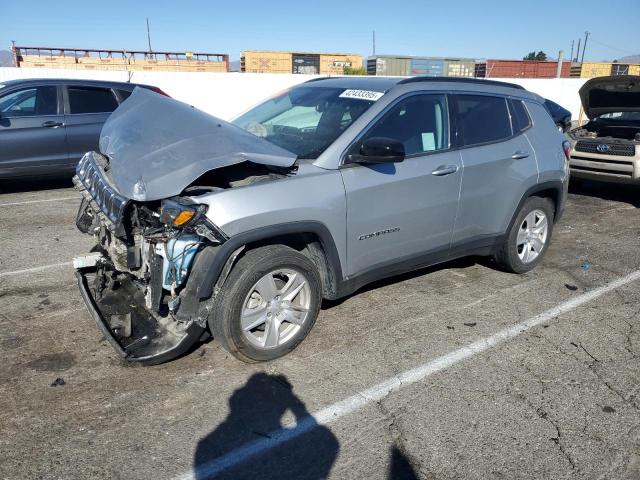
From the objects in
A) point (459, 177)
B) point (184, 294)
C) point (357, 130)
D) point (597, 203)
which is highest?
point (357, 130)

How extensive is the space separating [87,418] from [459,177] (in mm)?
3119

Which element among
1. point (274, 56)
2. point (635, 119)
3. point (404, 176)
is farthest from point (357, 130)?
point (274, 56)

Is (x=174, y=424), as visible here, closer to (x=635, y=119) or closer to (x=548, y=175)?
(x=548, y=175)

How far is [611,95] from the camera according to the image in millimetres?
8625

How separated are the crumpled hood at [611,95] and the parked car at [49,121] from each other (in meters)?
7.68

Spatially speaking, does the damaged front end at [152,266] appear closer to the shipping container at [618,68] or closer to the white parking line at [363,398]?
the white parking line at [363,398]

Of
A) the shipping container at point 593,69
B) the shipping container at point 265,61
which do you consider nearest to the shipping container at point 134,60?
the shipping container at point 265,61

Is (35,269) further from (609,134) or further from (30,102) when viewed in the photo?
(609,134)

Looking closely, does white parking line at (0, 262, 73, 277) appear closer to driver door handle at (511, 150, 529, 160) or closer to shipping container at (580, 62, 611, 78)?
driver door handle at (511, 150, 529, 160)

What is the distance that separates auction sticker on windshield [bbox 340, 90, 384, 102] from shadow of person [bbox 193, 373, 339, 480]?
220cm

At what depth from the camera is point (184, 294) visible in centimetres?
313

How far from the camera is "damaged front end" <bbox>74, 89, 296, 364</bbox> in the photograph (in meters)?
3.07

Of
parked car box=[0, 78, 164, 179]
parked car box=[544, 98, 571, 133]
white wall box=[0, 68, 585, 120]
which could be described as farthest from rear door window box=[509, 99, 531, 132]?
white wall box=[0, 68, 585, 120]

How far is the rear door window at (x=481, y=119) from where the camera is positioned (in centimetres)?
441
